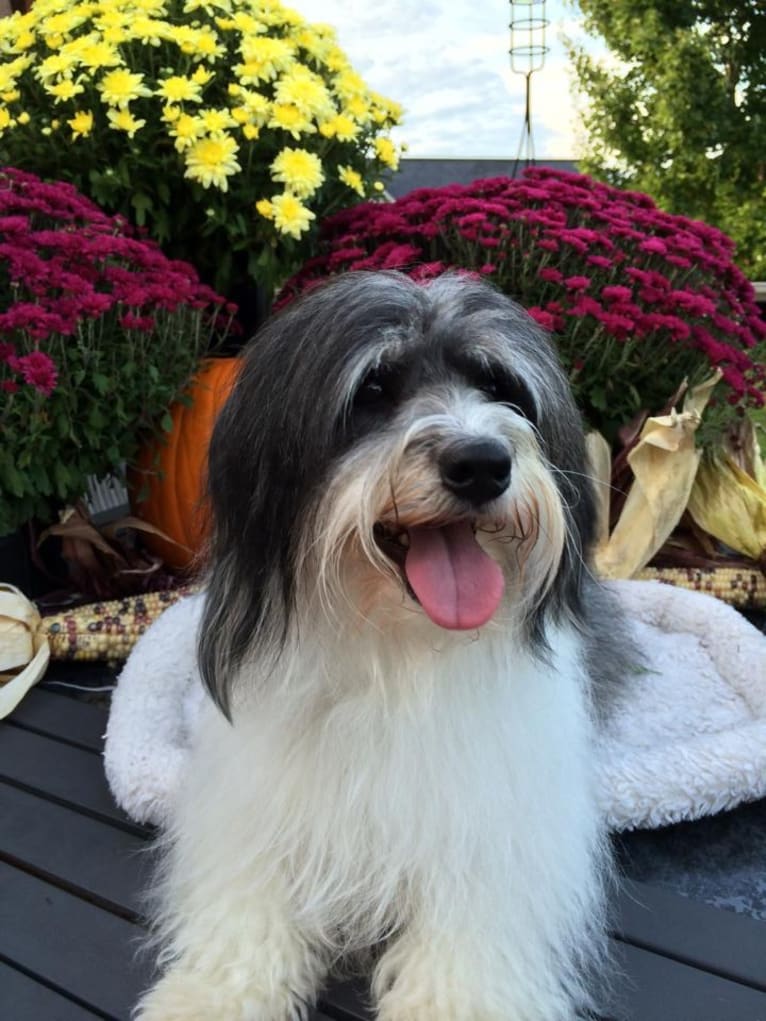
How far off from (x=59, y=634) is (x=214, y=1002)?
56.6 inches

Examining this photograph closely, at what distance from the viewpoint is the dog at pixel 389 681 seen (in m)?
1.29

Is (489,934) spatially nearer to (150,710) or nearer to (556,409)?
(556,409)

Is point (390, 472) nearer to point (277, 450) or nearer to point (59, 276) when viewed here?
point (277, 450)

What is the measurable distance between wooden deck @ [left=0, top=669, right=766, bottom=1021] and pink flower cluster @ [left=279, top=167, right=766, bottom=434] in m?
1.82

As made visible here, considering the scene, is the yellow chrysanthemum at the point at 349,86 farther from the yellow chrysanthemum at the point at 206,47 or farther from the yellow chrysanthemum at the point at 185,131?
the yellow chrysanthemum at the point at 185,131

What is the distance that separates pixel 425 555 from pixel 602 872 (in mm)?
787

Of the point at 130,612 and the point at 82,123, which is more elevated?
the point at 82,123

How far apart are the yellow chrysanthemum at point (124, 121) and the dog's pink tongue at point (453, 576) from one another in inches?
88.8

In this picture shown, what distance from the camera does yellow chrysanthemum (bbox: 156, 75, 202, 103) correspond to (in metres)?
2.97

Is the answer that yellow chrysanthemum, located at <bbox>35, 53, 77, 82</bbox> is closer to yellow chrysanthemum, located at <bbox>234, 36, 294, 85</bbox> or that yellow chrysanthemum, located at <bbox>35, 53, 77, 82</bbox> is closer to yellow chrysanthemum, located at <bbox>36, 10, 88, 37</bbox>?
yellow chrysanthemum, located at <bbox>36, 10, 88, 37</bbox>

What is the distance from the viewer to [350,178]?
133 inches

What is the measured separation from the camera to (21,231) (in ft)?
8.38

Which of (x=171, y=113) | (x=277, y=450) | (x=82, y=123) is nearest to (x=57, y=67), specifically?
(x=82, y=123)

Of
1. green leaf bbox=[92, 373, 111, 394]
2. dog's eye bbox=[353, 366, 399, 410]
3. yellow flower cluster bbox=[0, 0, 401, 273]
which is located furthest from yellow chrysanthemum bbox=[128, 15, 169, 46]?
dog's eye bbox=[353, 366, 399, 410]
